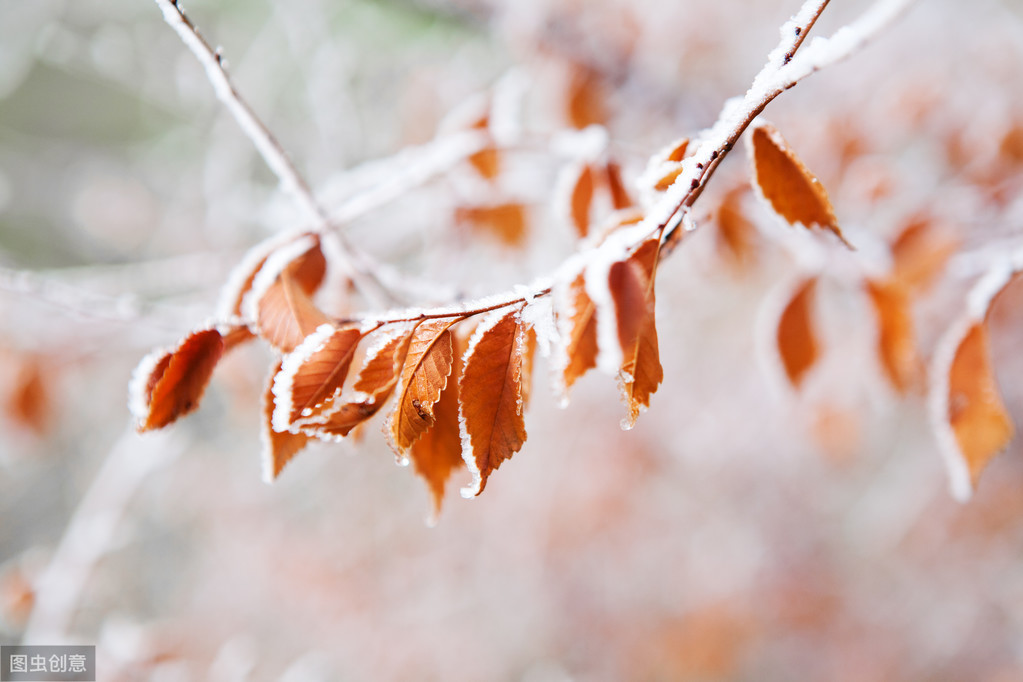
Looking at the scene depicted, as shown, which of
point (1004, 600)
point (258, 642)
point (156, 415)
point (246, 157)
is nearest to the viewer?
point (156, 415)

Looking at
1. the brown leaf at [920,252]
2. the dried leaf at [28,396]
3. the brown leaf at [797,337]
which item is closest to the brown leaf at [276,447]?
the brown leaf at [797,337]

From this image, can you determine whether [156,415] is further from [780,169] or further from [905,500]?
[905,500]

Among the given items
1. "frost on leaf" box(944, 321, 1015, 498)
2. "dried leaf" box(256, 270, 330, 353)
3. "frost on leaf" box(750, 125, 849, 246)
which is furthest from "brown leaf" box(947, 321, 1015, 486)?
"dried leaf" box(256, 270, 330, 353)

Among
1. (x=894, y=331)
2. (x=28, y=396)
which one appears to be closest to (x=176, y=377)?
(x=894, y=331)

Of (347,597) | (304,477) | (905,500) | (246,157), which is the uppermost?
(246,157)

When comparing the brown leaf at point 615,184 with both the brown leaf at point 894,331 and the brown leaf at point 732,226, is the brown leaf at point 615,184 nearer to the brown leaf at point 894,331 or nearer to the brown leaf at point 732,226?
the brown leaf at point 732,226

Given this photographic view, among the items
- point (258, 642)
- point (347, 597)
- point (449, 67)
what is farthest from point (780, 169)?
point (258, 642)


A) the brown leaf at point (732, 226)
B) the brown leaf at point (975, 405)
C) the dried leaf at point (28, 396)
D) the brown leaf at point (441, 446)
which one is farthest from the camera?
the dried leaf at point (28, 396)
